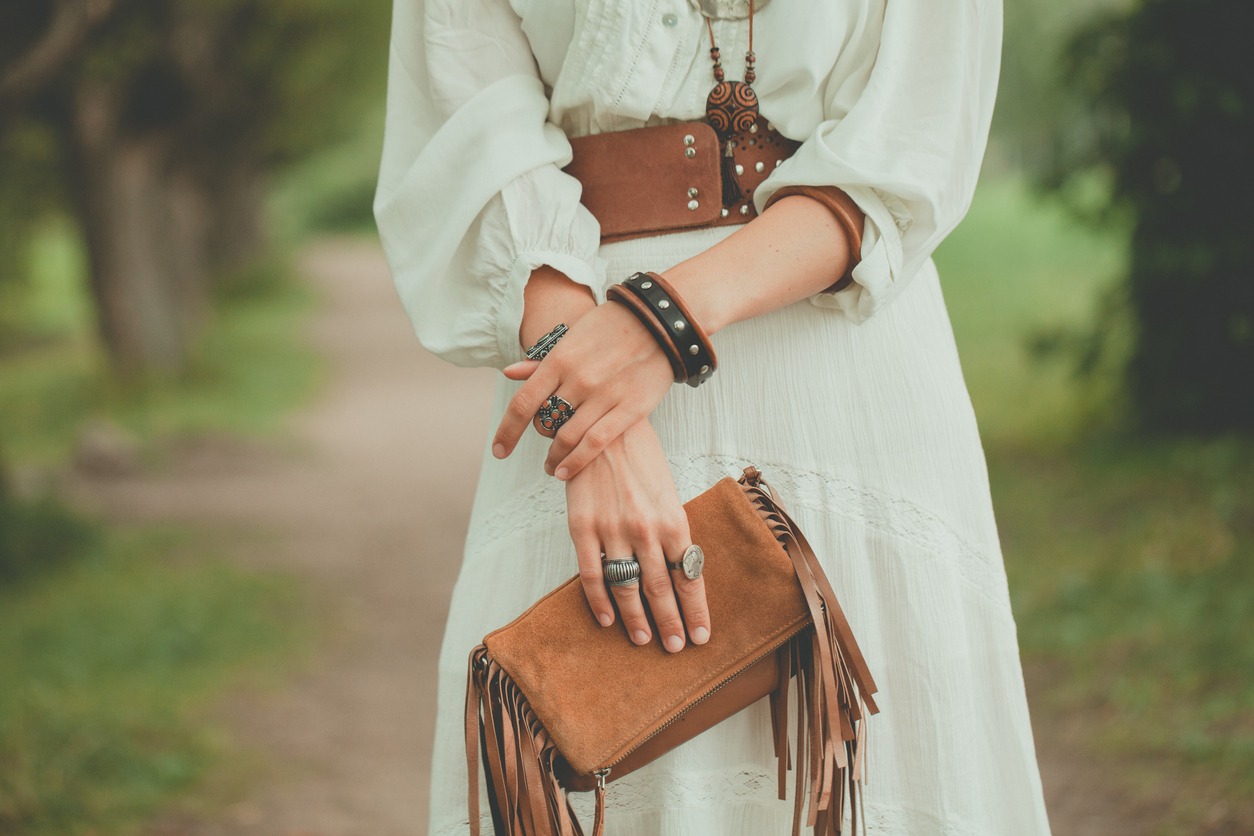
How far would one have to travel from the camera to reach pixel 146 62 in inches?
365

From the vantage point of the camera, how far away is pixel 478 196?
1340 millimetres

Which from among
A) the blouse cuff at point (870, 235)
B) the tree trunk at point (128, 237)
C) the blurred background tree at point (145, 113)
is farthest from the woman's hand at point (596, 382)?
the tree trunk at point (128, 237)

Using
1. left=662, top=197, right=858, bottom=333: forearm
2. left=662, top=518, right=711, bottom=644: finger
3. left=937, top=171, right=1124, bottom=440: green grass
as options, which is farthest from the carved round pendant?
left=937, top=171, right=1124, bottom=440: green grass

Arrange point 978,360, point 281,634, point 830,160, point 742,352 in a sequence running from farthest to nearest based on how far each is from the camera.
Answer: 1. point 978,360
2. point 281,634
3. point 742,352
4. point 830,160

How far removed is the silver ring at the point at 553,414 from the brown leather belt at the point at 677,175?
0.27m

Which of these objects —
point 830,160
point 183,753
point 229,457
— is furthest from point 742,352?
point 229,457

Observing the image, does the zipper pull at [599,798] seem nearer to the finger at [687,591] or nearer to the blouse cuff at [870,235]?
the finger at [687,591]

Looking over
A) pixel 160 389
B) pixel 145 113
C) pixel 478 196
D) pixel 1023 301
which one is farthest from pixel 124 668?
pixel 1023 301

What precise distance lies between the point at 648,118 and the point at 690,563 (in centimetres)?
53

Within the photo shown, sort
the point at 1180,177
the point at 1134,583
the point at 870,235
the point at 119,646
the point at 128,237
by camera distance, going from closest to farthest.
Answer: the point at 870,235 → the point at 1134,583 → the point at 119,646 → the point at 1180,177 → the point at 128,237

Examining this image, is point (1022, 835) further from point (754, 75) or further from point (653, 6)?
point (653, 6)

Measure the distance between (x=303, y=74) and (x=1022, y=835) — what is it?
14.6 m

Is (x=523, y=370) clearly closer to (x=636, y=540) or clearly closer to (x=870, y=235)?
(x=636, y=540)

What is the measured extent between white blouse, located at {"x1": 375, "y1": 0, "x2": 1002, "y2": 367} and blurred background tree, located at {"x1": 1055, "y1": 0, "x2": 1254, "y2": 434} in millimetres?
4387
